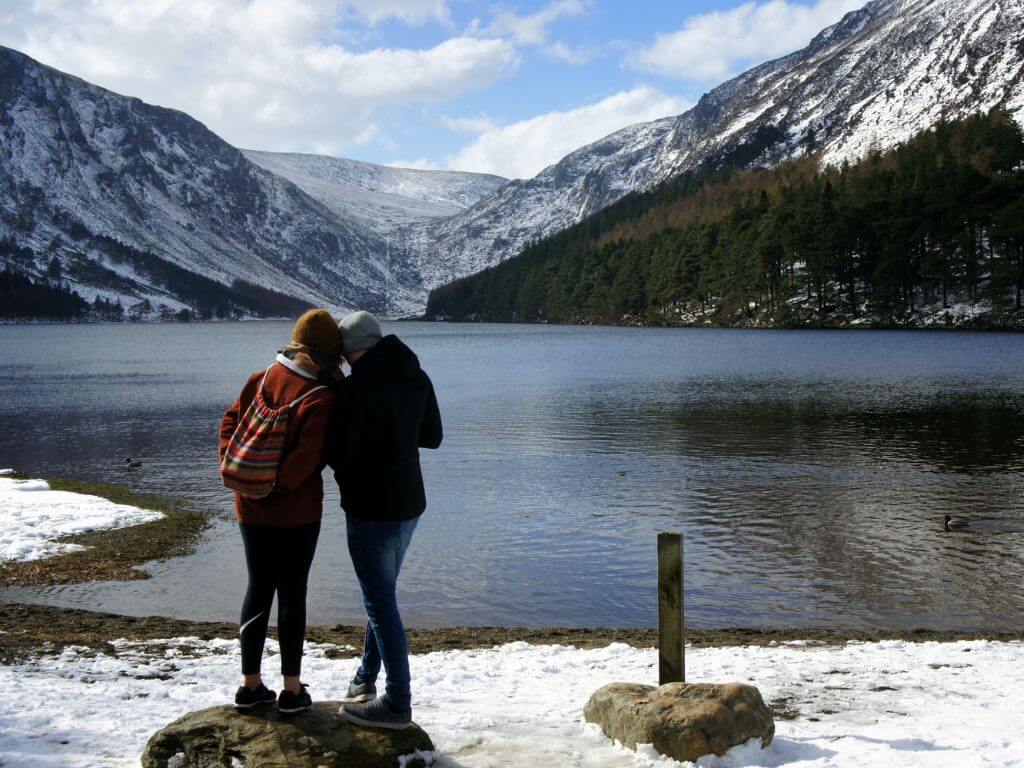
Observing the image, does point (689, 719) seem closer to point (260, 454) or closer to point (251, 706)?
point (251, 706)

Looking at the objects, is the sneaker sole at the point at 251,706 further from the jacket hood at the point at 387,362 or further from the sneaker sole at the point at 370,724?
the jacket hood at the point at 387,362

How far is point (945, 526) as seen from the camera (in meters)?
20.1

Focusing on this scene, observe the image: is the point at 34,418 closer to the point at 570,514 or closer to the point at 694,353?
the point at 570,514

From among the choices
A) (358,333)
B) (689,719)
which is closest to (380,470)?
(358,333)

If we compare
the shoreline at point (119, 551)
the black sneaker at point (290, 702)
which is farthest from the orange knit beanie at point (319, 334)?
the shoreline at point (119, 551)

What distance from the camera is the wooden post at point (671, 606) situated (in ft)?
27.7

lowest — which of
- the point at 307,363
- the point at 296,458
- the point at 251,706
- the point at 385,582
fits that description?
the point at 251,706

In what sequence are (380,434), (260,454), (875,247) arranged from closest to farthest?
(260,454), (380,434), (875,247)

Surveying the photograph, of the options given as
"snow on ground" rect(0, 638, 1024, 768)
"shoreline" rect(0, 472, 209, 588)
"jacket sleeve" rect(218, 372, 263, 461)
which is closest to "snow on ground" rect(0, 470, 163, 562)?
"shoreline" rect(0, 472, 209, 588)

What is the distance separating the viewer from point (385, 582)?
693cm

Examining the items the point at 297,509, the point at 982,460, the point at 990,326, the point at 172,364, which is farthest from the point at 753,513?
the point at 990,326

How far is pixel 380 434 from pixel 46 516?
17619 millimetres

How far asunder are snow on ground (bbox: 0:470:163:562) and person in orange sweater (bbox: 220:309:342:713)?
13314mm

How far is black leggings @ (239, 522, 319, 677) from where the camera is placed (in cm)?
659
